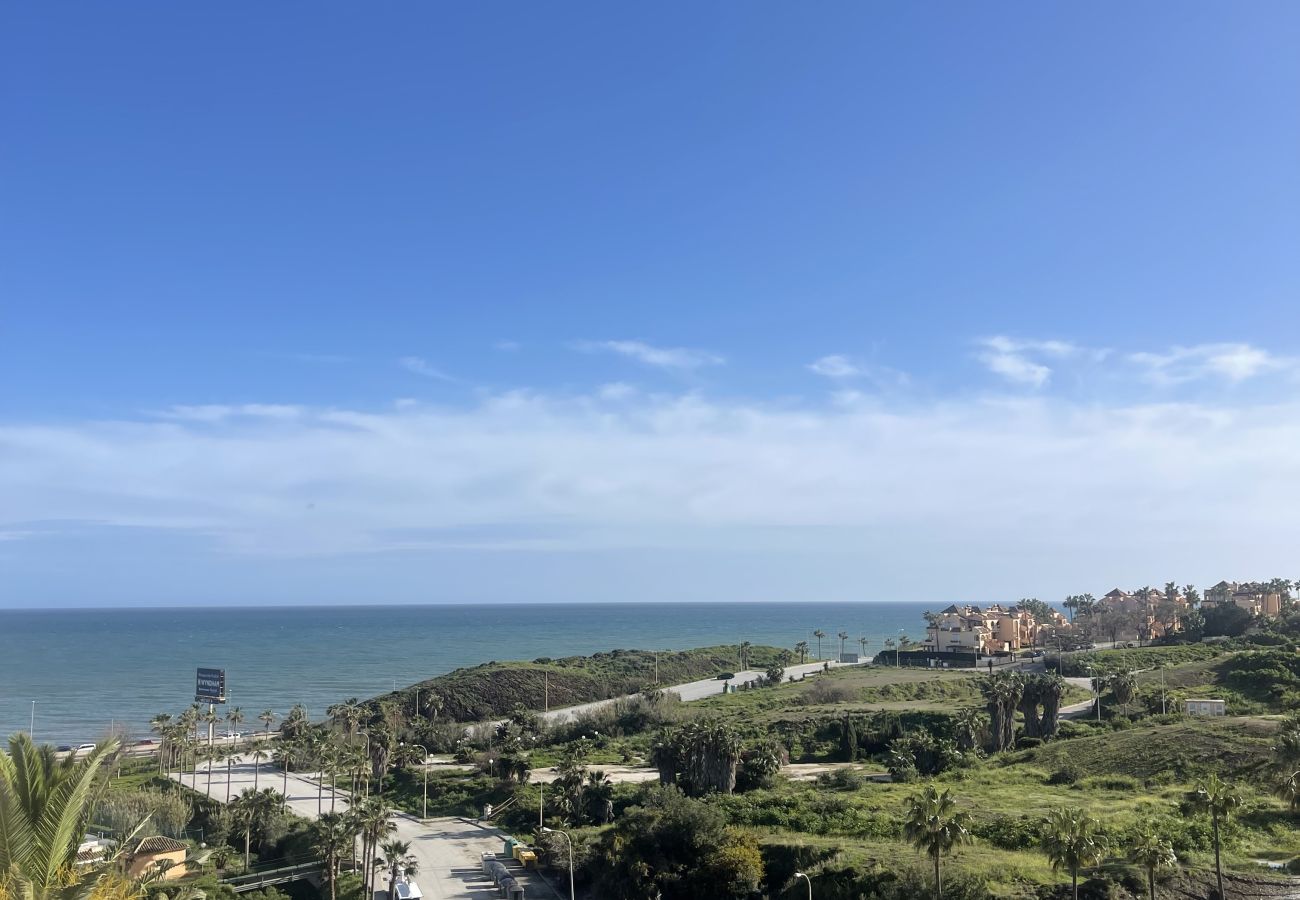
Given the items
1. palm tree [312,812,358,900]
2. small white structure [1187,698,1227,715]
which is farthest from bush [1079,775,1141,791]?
palm tree [312,812,358,900]

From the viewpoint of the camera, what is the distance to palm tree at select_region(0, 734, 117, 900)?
11.9m

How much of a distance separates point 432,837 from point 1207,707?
66.8 meters

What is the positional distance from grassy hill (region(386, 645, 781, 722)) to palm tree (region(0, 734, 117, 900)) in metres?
101

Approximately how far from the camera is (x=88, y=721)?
358 feet

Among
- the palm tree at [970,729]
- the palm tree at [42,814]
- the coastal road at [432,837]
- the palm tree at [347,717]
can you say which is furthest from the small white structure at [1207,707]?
the palm tree at [42,814]

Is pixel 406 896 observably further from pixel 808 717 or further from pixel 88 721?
pixel 88 721

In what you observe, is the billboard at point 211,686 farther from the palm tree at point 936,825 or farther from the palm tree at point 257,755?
the palm tree at point 936,825

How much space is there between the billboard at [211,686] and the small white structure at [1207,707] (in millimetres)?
95547

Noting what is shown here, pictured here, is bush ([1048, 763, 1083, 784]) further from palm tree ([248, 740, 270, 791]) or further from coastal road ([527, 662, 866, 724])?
palm tree ([248, 740, 270, 791])

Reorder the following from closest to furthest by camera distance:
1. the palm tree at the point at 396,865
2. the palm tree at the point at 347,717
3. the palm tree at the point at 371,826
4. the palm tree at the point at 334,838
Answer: the palm tree at the point at 396,865, the palm tree at the point at 334,838, the palm tree at the point at 371,826, the palm tree at the point at 347,717

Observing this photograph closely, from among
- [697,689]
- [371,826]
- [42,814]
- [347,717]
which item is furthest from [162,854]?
[697,689]

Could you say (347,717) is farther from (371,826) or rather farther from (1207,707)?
(1207,707)

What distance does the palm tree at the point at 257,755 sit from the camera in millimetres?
80938

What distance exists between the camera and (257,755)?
8331cm
